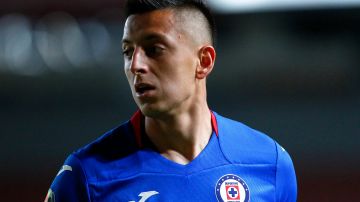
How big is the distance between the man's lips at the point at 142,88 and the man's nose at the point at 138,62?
47 mm

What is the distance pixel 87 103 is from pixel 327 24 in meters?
2.74

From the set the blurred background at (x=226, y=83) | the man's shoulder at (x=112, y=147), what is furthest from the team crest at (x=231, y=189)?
the blurred background at (x=226, y=83)

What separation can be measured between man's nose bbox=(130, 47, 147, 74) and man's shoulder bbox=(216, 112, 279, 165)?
1.48ft

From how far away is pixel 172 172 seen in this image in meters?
2.98

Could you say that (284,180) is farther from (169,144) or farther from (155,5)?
(155,5)

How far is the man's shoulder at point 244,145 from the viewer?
3123mm

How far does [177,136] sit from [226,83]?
4.79 meters

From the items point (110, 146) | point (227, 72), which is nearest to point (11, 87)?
point (227, 72)

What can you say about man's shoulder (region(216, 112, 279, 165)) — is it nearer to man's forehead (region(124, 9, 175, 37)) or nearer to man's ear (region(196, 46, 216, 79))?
man's ear (region(196, 46, 216, 79))

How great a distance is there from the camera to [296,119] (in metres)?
7.33

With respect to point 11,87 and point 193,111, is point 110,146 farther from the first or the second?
point 11,87

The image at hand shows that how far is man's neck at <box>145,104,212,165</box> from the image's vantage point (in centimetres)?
305

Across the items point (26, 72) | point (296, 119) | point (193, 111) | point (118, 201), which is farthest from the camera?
point (26, 72)

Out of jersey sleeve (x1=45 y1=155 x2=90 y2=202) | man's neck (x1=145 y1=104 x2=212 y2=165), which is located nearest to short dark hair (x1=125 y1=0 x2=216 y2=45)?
man's neck (x1=145 y1=104 x2=212 y2=165)
